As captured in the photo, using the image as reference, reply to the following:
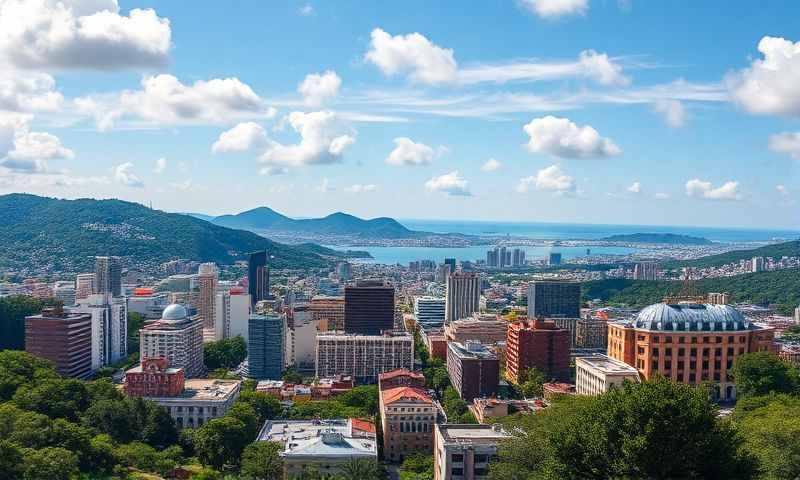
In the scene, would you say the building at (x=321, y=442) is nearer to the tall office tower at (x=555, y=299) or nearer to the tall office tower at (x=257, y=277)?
the tall office tower at (x=555, y=299)

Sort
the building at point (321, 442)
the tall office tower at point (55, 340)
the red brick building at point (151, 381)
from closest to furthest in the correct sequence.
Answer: the building at point (321, 442) < the red brick building at point (151, 381) < the tall office tower at point (55, 340)

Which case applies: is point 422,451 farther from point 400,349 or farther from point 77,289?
point 77,289

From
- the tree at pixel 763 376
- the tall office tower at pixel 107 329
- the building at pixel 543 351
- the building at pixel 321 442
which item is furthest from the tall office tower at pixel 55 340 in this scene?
the tree at pixel 763 376

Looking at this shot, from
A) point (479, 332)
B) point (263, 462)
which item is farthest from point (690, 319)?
point (479, 332)

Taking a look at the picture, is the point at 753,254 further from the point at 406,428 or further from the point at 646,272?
the point at 406,428

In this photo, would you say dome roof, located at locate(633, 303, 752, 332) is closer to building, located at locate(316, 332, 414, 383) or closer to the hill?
building, located at locate(316, 332, 414, 383)

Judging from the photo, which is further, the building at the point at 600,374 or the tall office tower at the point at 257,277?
the tall office tower at the point at 257,277

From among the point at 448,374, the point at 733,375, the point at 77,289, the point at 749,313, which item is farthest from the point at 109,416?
the point at 749,313
